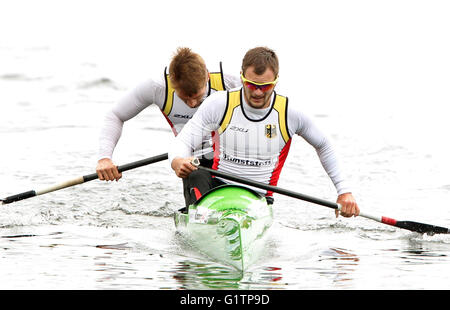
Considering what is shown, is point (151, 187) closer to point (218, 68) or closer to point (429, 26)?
point (218, 68)

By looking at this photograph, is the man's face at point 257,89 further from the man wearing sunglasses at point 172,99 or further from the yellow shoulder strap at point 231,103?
the man wearing sunglasses at point 172,99

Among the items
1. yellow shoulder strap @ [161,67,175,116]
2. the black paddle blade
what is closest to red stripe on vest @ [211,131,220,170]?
yellow shoulder strap @ [161,67,175,116]

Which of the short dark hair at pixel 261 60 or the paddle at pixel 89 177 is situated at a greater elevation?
the short dark hair at pixel 261 60

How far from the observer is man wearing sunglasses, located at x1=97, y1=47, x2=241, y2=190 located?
23.7 ft

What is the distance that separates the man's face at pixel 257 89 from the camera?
6744 millimetres

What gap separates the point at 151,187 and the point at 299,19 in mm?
28393

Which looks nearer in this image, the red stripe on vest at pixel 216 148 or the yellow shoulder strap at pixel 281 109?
the yellow shoulder strap at pixel 281 109

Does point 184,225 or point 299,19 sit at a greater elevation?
point 299,19

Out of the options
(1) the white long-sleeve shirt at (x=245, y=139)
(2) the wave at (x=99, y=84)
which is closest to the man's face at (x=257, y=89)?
(1) the white long-sleeve shirt at (x=245, y=139)

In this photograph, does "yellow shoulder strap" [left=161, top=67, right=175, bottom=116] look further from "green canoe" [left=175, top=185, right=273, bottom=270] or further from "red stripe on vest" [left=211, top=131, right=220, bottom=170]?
"green canoe" [left=175, top=185, right=273, bottom=270]

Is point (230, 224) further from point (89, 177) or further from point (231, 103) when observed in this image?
point (89, 177)

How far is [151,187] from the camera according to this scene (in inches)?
474

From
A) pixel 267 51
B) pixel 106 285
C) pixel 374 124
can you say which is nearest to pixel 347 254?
pixel 267 51

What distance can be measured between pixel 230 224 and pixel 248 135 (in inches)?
44.5
